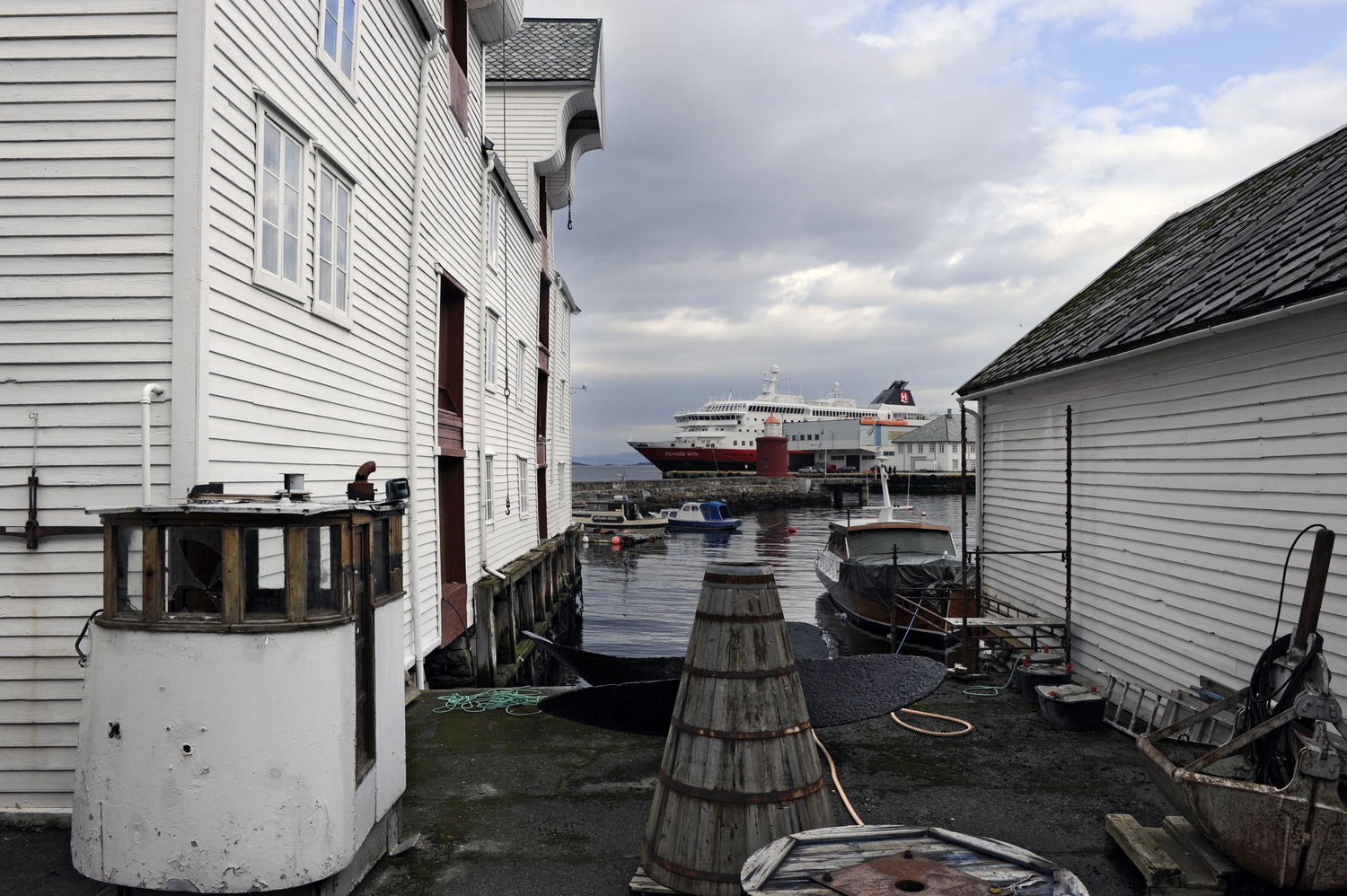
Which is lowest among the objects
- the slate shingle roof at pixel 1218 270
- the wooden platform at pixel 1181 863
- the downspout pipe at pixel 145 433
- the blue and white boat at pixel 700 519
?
the blue and white boat at pixel 700 519

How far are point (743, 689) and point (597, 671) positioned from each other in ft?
12.4

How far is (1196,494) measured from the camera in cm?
828

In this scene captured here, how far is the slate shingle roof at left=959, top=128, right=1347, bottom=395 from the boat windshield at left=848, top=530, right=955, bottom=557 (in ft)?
21.8

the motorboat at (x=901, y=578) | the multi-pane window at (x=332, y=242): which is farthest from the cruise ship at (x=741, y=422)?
the multi-pane window at (x=332, y=242)

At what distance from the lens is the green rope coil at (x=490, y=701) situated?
8922mm

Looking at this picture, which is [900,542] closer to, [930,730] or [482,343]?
[482,343]

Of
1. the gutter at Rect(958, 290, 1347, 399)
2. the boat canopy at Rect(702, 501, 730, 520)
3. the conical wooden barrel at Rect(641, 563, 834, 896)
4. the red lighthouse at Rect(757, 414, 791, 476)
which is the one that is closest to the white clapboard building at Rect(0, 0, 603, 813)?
the conical wooden barrel at Rect(641, 563, 834, 896)

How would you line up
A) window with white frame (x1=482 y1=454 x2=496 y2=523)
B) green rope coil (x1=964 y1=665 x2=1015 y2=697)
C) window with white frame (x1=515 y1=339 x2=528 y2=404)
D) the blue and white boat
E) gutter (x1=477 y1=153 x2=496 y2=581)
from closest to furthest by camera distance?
green rope coil (x1=964 y1=665 x2=1015 y2=697) → gutter (x1=477 y1=153 x2=496 y2=581) → window with white frame (x1=482 y1=454 x2=496 y2=523) → window with white frame (x1=515 y1=339 x2=528 y2=404) → the blue and white boat

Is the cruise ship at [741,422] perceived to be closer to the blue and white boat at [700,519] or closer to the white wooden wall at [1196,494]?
the blue and white boat at [700,519]

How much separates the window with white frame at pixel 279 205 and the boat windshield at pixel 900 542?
49.5ft

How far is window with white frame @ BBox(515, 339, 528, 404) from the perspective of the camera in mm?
17750

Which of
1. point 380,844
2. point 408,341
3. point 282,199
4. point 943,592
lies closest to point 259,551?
point 380,844

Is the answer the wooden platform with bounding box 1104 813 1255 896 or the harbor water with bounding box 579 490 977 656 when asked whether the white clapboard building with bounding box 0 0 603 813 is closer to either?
the wooden platform with bounding box 1104 813 1255 896

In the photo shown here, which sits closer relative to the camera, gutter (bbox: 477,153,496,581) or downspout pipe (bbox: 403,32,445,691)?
downspout pipe (bbox: 403,32,445,691)
